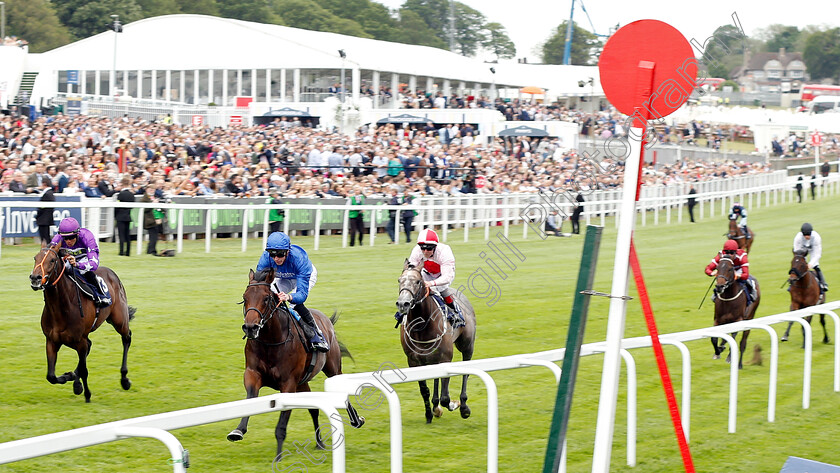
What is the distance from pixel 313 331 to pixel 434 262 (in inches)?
52.5

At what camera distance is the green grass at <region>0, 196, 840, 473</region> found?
651 cm

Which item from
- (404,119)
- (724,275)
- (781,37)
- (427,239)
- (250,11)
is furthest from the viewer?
(250,11)

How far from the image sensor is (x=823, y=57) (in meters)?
5.50

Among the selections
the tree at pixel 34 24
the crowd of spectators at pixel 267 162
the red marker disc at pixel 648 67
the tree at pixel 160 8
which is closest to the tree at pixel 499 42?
the tree at pixel 160 8

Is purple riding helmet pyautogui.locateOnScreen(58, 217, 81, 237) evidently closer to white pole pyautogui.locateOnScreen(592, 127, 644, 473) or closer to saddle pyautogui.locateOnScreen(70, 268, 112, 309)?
saddle pyautogui.locateOnScreen(70, 268, 112, 309)

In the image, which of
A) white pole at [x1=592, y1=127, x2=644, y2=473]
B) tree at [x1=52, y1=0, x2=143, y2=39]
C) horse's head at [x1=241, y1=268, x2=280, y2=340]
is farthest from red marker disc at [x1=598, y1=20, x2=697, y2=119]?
tree at [x1=52, y1=0, x2=143, y2=39]

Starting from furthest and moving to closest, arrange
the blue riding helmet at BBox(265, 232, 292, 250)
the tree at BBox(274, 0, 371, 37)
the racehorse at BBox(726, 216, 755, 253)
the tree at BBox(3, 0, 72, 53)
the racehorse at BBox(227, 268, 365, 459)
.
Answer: the tree at BBox(274, 0, 371, 37) < the tree at BBox(3, 0, 72, 53) < the racehorse at BBox(726, 216, 755, 253) < the blue riding helmet at BBox(265, 232, 292, 250) < the racehorse at BBox(227, 268, 365, 459)

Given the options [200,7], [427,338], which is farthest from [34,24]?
[427,338]

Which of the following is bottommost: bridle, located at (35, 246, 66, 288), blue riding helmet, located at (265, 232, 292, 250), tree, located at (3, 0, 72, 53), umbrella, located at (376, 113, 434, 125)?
bridle, located at (35, 246, 66, 288)

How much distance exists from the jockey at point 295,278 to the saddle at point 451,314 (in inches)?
45.3

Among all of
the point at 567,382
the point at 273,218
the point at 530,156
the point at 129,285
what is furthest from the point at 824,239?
the point at 567,382

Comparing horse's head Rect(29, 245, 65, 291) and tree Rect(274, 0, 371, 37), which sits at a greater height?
tree Rect(274, 0, 371, 37)

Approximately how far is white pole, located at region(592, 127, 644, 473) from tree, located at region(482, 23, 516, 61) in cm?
6010

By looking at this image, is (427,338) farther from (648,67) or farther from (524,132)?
(524,132)
